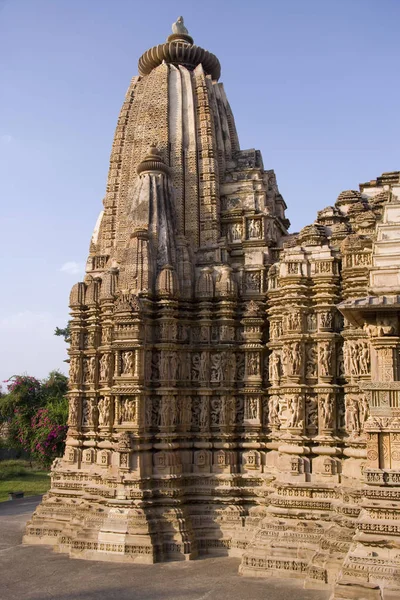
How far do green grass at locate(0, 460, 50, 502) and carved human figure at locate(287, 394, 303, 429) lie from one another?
53.6ft

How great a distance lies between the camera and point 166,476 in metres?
15.7

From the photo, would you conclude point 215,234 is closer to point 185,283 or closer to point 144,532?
point 185,283

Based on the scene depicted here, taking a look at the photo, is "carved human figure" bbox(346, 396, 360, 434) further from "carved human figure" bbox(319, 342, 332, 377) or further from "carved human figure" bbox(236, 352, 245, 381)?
"carved human figure" bbox(236, 352, 245, 381)

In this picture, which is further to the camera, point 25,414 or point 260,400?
point 25,414

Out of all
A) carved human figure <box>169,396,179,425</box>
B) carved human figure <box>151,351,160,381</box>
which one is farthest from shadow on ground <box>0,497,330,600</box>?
carved human figure <box>151,351,160,381</box>

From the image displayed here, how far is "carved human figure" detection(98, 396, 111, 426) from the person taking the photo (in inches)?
676

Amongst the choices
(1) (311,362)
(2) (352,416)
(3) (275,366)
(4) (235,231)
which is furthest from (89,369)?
(2) (352,416)

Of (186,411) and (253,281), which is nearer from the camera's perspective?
(186,411)

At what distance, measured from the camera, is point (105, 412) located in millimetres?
17328

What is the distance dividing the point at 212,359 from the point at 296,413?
9.20 feet

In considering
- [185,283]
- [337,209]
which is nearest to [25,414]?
[185,283]

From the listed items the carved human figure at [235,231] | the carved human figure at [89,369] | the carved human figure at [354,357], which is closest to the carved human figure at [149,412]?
the carved human figure at [89,369]

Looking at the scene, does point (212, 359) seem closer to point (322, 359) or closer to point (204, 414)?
point (204, 414)

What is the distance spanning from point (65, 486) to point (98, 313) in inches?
180
